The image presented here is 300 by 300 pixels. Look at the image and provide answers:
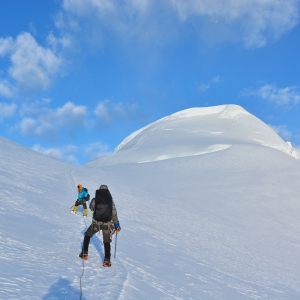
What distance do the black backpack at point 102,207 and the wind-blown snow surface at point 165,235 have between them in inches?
36.2

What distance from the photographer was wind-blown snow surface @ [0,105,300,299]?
5938mm

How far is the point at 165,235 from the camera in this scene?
12.7 metres

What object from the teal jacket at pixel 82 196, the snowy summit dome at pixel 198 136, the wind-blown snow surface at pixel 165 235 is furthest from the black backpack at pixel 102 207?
the snowy summit dome at pixel 198 136

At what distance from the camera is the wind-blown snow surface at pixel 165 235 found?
5.94m

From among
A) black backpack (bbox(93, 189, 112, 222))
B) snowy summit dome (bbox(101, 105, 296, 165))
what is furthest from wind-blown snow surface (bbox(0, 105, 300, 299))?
snowy summit dome (bbox(101, 105, 296, 165))

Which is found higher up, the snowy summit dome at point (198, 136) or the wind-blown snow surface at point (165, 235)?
the snowy summit dome at point (198, 136)

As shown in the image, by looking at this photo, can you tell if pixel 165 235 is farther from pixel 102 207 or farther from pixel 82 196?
pixel 102 207

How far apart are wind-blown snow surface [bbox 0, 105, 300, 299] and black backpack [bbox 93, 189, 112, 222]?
36.2 inches

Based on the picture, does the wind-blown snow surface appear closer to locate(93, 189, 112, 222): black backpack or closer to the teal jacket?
the teal jacket

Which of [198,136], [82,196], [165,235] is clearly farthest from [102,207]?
[198,136]

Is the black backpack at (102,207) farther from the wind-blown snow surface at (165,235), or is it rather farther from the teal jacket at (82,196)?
the teal jacket at (82,196)

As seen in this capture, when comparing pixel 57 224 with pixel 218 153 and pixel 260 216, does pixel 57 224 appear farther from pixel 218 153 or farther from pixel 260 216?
pixel 218 153

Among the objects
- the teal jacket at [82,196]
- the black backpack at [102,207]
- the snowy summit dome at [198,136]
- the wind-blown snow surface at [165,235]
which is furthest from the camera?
the snowy summit dome at [198,136]

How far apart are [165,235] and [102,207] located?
20.8ft
